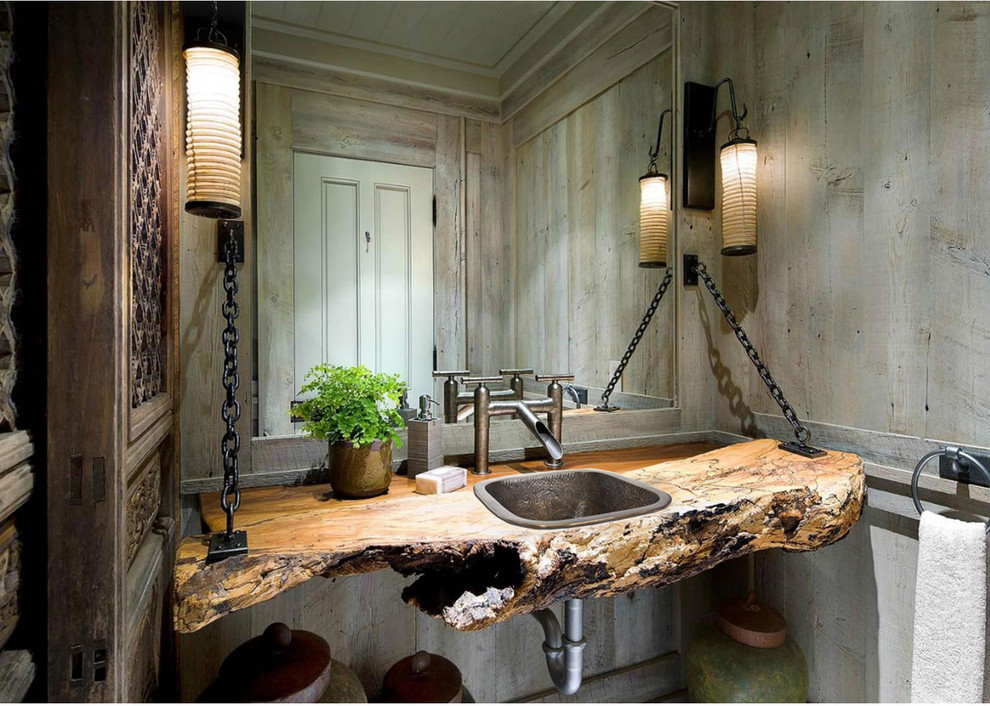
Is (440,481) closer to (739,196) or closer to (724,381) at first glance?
(724,381)

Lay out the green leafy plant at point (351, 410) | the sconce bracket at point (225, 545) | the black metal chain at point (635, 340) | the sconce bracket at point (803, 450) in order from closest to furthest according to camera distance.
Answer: the sconce bracket at point (225, 545) → the green leafy plant at point (351, 410) → the sconce bracket at point (803, 450) → the black metal chain at point (635, 340)

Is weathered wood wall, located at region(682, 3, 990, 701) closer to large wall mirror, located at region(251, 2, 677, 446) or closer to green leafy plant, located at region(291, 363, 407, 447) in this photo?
large wall mirror, located at region(251, 2, 677, 446)

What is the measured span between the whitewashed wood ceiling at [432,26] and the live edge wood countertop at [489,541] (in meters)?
1.19

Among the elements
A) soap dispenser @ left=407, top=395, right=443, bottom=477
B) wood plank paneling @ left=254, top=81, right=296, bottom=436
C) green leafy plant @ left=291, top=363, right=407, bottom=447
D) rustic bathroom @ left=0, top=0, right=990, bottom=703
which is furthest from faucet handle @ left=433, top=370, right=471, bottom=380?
wood plank paneling @ left=254, top=81, right=296, bottom=436

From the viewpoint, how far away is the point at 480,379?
1588mm

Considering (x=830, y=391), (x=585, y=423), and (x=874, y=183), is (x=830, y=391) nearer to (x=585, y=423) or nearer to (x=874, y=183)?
(x=874, y=183)

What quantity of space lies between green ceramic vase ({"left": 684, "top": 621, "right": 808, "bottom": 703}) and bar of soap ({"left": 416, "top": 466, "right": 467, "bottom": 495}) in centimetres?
95

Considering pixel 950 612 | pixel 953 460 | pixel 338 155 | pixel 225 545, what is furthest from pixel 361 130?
pixel 950 612

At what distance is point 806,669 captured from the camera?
1559 millimetres

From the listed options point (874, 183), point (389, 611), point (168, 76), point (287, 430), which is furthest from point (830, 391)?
point (168, 76)

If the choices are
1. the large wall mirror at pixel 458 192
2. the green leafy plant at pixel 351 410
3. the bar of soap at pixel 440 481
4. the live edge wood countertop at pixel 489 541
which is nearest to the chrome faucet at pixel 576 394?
the large wall mirror at pixel 458 192

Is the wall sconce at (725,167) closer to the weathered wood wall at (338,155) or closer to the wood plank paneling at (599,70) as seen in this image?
the wood plank paneling at (599,70)

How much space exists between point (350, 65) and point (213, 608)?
4.36 ft

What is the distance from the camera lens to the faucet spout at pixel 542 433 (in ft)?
4.47
